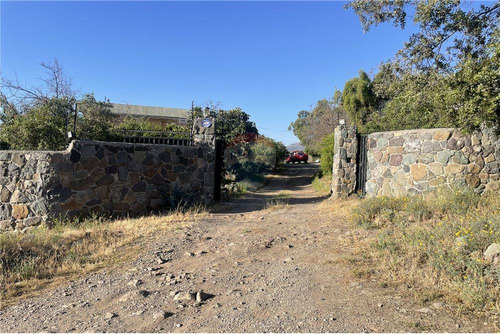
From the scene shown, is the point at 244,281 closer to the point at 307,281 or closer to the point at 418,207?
the point at 307,281

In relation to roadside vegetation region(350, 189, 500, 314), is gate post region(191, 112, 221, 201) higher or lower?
higher

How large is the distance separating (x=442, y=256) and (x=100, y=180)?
730 cm

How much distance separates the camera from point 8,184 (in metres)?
7.24

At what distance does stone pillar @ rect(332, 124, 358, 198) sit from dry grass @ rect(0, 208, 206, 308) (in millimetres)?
5310

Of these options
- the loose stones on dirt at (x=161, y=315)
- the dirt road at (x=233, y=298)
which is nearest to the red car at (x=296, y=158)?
the dirt road at (x=233, y=298)

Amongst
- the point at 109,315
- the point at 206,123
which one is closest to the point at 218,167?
the point at 206,123

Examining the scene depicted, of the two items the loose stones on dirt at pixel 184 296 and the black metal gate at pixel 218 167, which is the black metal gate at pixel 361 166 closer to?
the black metal gate at pixel 218 167

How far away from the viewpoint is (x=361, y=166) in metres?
9.99

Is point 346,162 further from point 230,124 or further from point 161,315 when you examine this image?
point 230,124

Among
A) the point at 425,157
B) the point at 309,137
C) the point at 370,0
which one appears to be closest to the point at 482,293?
the point at 425,157

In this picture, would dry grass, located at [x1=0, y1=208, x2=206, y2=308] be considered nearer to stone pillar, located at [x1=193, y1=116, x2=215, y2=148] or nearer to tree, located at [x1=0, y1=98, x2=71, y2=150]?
stone pillar, located at [x1=193, y1=116, x2=215, y2=148]

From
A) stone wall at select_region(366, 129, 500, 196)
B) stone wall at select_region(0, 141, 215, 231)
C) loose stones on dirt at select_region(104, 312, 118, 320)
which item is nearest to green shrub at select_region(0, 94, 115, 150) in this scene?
stone wall at select_region(0, 141, 215, 231)

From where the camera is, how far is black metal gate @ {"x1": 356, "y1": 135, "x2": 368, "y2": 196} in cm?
989

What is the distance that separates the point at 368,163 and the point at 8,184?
9.40 m
